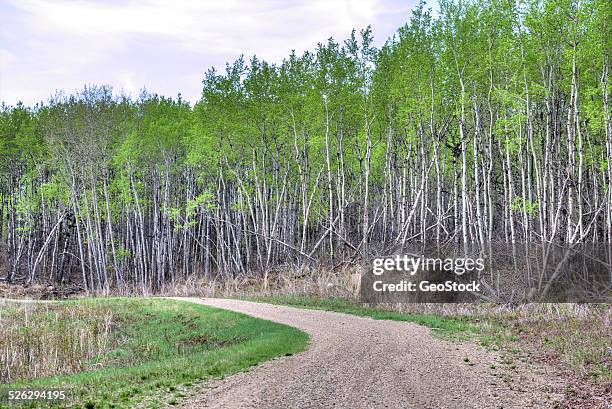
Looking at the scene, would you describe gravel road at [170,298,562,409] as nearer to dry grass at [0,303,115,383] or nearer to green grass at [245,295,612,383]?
green grass at [245,295,612,383]

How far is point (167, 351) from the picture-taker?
11984 mm

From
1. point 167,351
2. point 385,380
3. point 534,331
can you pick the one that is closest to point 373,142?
point 534,331

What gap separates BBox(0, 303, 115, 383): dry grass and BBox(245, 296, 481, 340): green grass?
5.93m

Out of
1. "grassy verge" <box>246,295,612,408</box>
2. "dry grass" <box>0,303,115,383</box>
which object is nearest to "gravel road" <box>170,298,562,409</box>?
"grassy verge" <box>246,295,612,408</box>

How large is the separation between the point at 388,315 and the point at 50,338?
8.71 meters

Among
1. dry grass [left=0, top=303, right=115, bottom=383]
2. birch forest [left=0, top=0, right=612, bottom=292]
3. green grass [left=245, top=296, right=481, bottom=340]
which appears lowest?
dry grass [left=0, top=303, right=115, bottom=383]

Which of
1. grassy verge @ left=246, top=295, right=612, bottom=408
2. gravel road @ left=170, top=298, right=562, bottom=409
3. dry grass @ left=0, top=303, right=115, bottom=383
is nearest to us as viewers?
gravel road @ left=170, top=298, right=562, bottom=409

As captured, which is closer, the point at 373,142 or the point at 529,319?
the point at 529,319

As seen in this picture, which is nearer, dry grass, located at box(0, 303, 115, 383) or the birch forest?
dry grass, located at box(0, 303, 115, 383)

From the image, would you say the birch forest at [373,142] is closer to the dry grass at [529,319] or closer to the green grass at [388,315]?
the dry grass at [529,319]

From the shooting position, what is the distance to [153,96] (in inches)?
1393

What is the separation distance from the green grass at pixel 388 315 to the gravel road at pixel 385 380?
1.35 m

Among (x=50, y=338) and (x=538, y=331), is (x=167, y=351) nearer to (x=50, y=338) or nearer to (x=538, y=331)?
(x=50, y=338)

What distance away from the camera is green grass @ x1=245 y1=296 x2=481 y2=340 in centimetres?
1177
